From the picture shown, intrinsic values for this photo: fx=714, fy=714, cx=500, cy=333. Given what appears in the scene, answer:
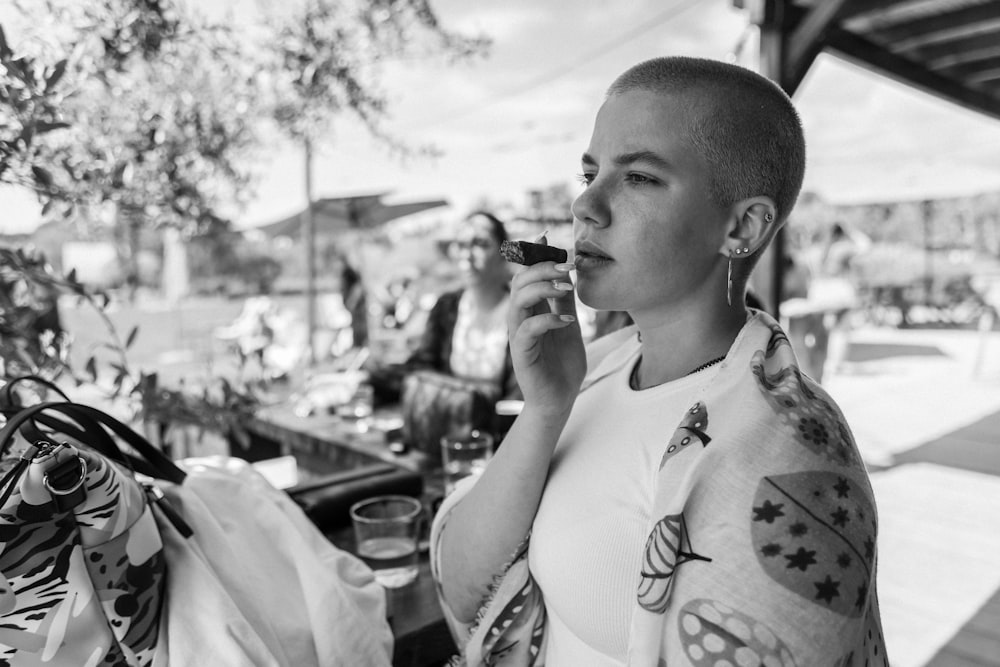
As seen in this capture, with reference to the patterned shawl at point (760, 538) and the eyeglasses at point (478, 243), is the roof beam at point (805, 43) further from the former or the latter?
the patterned shawl at point (760, 538)

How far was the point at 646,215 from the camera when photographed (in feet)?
3.32

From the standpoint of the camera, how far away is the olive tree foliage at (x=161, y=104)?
4.53 ft

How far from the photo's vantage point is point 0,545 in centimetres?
81

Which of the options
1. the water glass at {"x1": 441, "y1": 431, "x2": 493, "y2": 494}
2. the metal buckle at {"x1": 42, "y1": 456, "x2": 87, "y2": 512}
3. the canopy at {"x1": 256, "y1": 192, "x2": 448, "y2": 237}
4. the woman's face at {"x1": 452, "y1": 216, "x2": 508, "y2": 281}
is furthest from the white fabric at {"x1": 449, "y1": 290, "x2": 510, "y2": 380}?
the canopy at {"x1": 256, "y1": 192, "x2": 448, "y2": 237}

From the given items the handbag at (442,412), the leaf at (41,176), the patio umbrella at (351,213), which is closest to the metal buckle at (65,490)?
the leaf at (41,176)

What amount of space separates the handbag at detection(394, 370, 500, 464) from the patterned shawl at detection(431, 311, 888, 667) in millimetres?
1703

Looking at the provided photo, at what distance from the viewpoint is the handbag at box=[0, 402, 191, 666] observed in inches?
32.5

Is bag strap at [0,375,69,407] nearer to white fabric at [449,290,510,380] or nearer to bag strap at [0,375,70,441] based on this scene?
bag strap at [0,375,70,441]

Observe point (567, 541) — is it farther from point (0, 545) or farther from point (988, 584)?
point (988, 584)

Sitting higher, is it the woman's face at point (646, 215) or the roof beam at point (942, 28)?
the roof beam at point (942, 28)

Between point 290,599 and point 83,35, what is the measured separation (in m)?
1.30

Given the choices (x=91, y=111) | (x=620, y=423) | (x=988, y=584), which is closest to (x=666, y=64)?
(x=620, y=423)

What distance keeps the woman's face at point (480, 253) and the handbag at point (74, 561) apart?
2536 mm

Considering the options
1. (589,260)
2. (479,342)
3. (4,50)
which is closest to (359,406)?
(479,342)
